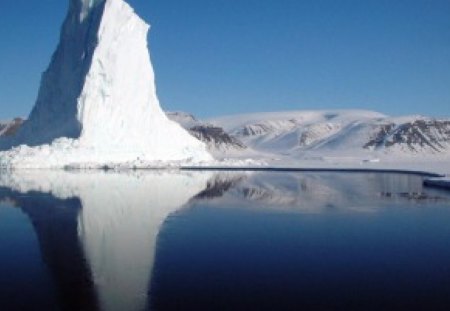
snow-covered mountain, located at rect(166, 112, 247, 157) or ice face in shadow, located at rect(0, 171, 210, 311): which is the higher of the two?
snow-covered mountain, located at rect(166, 112, 247, 157)

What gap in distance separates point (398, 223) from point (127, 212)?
5.61 m

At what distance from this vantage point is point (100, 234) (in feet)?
29.7

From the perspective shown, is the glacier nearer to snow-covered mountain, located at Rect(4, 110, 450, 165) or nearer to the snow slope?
snow-covered mountain, located at Rect(4, 110, 450, 165)

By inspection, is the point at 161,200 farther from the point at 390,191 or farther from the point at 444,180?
the point at 444,180

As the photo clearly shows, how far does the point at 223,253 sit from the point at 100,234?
247cm

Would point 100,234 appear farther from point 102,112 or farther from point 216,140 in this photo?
point 216,140

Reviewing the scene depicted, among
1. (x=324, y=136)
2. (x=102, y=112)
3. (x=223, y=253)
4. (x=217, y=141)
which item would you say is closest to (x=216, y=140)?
(x=217, y=141)

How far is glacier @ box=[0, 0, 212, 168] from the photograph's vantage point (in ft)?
96.4

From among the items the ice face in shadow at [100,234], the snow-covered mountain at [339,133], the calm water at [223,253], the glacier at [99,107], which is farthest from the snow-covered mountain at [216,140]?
the calm water at [223,253]

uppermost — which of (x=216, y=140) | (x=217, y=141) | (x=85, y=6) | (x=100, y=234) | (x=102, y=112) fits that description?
(x=85, y=6)

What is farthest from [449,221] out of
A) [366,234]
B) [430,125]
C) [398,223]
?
[430,125]

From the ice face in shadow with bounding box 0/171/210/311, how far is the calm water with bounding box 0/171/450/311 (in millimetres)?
26

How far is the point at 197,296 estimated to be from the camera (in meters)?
5.55

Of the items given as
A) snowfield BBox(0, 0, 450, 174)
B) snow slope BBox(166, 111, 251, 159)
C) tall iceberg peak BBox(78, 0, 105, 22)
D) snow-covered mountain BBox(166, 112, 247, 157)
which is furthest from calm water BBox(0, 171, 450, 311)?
snow-covered mountain BBox(166, 112, 247, 157)
